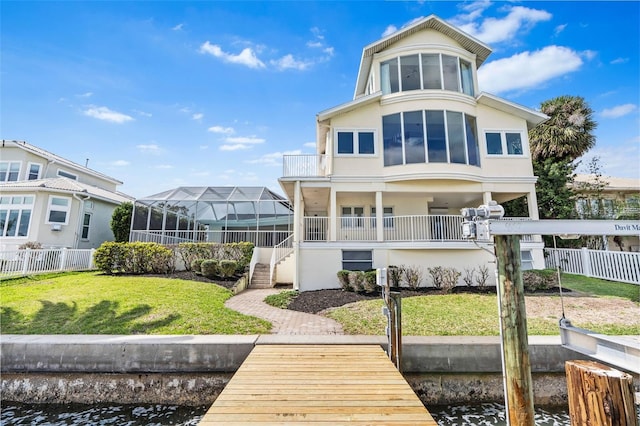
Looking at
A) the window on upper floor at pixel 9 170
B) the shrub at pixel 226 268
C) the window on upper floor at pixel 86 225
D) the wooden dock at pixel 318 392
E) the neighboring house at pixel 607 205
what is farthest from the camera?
the window on upper floor at pixel 9 170

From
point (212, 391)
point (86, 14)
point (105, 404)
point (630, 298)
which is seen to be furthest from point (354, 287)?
point (86, 14)

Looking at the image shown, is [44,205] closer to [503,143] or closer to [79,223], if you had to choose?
[79,223]

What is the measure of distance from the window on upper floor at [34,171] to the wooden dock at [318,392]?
76.2ft

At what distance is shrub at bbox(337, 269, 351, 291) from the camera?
36.2 feet

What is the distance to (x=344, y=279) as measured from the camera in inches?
438

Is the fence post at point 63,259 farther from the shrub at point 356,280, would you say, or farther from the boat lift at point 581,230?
the boat lift at point 581,230

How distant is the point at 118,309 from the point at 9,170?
62.6 ft

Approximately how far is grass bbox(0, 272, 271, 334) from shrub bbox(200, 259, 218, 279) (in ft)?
5.07

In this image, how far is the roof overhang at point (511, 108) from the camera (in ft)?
42.3

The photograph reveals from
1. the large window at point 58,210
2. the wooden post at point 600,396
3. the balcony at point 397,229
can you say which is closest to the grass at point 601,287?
the balcony at point 397,229

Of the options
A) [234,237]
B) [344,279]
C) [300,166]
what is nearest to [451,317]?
[344,279]

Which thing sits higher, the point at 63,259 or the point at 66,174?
the point at 66,174

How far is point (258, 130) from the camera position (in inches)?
601

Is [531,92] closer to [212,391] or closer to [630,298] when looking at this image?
[630,298]
